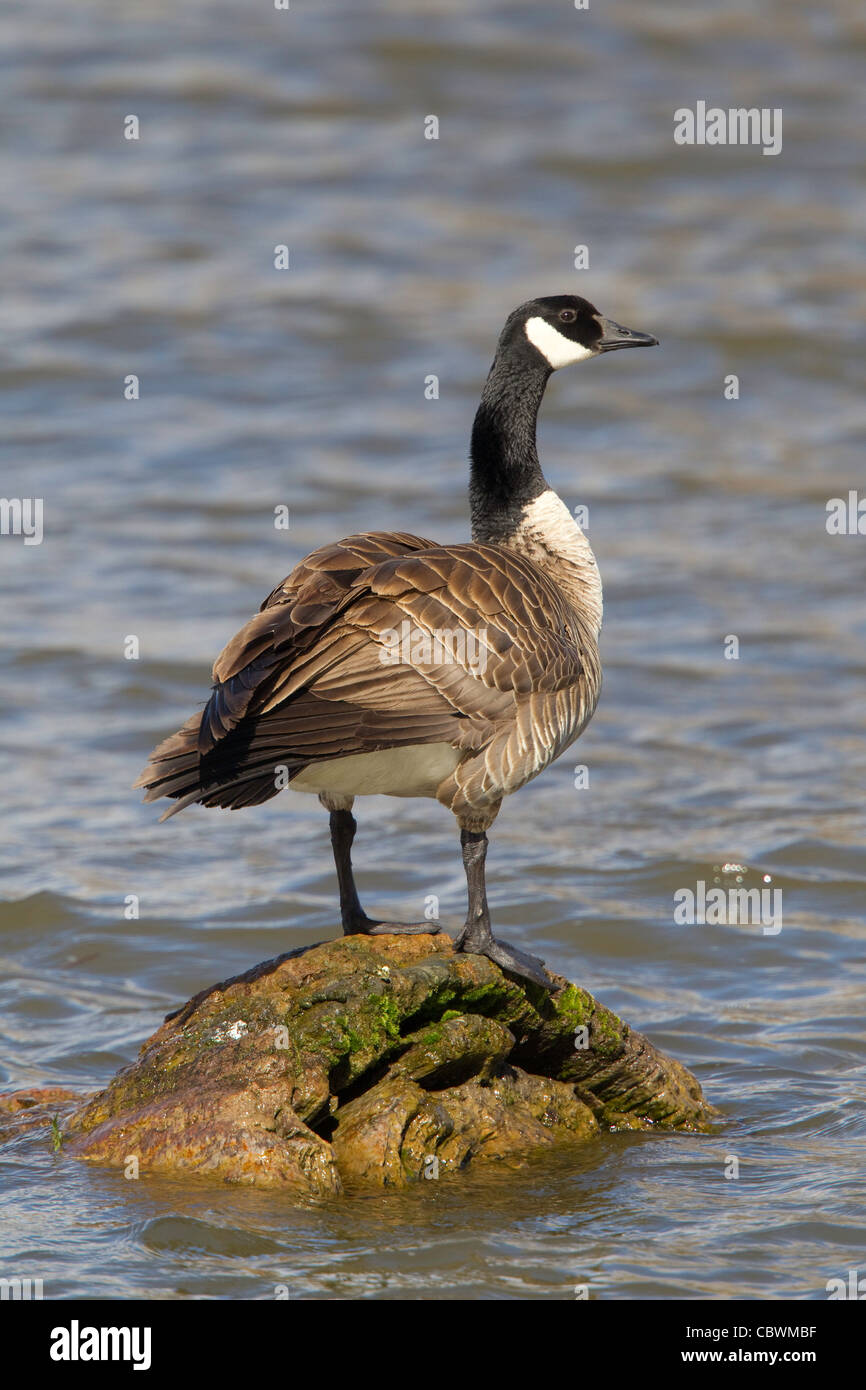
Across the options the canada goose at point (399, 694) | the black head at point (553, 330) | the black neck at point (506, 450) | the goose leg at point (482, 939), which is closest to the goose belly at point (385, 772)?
the canada goose at point (399, 694)

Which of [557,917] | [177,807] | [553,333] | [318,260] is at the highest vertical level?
[318,260]

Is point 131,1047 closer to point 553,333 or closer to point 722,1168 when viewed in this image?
point 722,1168

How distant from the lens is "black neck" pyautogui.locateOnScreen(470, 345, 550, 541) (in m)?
8.02

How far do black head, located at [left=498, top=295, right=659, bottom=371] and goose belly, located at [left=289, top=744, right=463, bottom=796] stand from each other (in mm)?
2427

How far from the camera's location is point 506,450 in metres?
8.05

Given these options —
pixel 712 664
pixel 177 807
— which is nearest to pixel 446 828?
pixel 712 664

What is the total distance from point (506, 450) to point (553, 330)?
2.26 feet

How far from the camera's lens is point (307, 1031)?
616cm

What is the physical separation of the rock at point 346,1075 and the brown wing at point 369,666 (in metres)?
0.83

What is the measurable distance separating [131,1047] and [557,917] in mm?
2671

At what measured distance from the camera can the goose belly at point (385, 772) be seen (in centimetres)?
643
